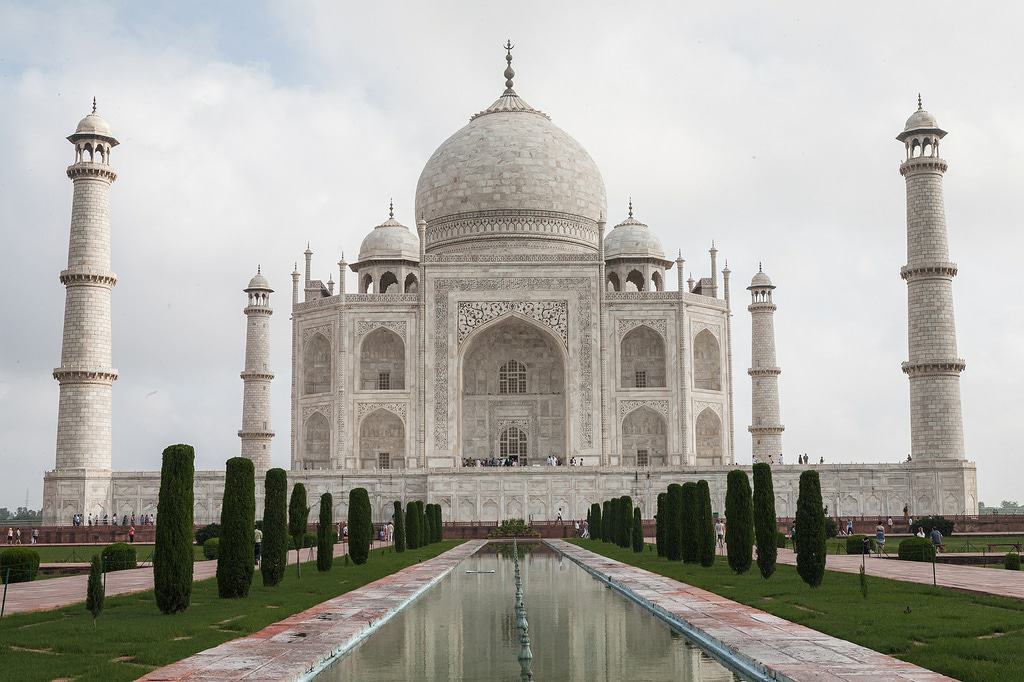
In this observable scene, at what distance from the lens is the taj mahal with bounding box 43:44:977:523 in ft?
84.2

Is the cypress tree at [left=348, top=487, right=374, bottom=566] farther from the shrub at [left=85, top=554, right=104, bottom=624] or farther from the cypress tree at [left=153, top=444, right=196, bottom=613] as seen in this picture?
the shrub at [left=85, top=554, right=104, bottom=624]

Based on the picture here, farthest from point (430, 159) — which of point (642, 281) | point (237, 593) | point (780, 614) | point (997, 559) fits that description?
point (780, 614)

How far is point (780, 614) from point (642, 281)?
82.4ft

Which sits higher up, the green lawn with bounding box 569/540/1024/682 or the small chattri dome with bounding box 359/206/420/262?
the small chattri dome with bounding box 359/206/420/262

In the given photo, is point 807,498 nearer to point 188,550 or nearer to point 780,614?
point 780,614

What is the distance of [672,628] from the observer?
805 centimetres

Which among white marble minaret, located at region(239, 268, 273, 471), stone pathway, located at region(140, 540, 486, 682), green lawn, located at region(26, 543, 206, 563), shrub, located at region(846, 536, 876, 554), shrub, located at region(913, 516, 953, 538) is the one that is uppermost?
white marble minaret, located at region(239, 268, 273, 471)

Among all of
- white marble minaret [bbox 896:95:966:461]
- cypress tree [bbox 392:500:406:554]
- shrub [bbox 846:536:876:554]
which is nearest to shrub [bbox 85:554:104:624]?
cypress tree [bbox 392:500:406:554]

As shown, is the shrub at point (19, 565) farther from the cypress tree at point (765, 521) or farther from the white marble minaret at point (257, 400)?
the white marble minaret at point (257, 400)

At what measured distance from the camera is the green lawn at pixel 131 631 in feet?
20.9

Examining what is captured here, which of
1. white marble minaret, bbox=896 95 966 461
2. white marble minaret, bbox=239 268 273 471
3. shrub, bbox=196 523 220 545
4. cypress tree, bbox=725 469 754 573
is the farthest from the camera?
white marble minaret, bbox=239 268 273 471

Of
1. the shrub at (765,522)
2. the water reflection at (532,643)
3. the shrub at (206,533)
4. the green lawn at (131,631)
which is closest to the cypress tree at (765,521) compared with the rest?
the shrub at (765,522)

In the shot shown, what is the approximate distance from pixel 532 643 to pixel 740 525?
21.2ft

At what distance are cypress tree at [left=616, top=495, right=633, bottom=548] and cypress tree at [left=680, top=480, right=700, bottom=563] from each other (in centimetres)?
432
